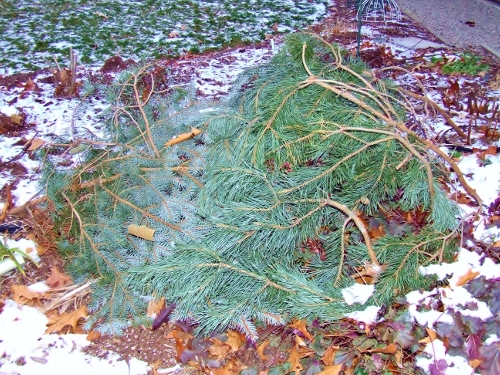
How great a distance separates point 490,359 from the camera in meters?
1.70

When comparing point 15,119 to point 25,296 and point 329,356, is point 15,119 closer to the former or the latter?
point 25,296

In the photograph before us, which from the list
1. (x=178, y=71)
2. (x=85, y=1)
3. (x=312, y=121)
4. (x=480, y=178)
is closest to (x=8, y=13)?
(x=85, y=1)

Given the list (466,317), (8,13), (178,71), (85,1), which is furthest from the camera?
(85,1)

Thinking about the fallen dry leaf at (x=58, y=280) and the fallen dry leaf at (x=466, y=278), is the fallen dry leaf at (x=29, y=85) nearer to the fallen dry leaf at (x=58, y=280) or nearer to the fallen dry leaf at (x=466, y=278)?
the fallen dry leaf at (x=58, y=280)

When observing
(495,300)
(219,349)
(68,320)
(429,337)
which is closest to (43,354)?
(68,320)

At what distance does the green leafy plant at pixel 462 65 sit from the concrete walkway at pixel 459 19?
593 mm

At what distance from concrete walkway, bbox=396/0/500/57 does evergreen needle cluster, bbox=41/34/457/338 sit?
3.21m

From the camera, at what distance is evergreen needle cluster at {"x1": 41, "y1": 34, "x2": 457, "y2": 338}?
201cm

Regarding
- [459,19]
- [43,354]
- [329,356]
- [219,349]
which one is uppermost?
[459,19]

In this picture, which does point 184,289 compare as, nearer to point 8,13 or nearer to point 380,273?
point 380,273

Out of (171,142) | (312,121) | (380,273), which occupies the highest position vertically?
(312,121)

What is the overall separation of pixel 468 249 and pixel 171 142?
1615mm

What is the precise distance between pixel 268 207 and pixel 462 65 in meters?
3.02

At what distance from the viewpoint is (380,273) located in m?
1.98
